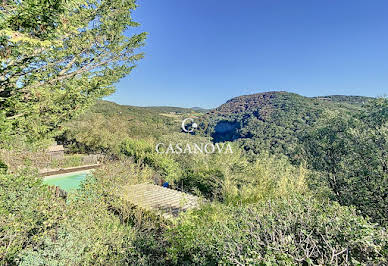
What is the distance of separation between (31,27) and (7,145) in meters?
3.92

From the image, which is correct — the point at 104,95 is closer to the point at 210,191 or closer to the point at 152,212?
the point at 152,212

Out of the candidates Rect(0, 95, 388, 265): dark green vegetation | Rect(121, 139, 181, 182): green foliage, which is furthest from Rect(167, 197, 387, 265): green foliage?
Rect(121, 139, 181, 182): green foliage

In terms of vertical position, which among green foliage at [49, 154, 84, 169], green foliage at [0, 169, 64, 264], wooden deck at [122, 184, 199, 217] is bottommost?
green foliage at [49, 154, 84, 169]

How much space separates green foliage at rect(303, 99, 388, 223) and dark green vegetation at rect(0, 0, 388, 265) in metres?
0.02

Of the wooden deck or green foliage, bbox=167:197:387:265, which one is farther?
the wooden deck

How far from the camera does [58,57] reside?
5.27m

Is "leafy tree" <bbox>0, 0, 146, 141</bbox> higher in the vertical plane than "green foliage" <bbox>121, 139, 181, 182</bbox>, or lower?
higher

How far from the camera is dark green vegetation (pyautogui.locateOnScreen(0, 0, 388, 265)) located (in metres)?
2.04

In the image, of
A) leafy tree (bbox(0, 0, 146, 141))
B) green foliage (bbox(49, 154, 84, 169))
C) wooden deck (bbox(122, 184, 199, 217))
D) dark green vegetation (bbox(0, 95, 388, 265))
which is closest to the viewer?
dark green vegetation (bbox(0, 95, 388, 265))

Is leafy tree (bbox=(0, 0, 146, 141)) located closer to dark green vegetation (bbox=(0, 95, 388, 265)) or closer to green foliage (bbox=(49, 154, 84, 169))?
dark green vegetation (bbox=(0, 95, 388, 265))

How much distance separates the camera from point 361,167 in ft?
13.3

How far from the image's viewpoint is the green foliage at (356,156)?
3.79 metres

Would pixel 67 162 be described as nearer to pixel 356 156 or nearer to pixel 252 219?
pixel 252 219

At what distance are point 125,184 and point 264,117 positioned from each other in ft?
126
